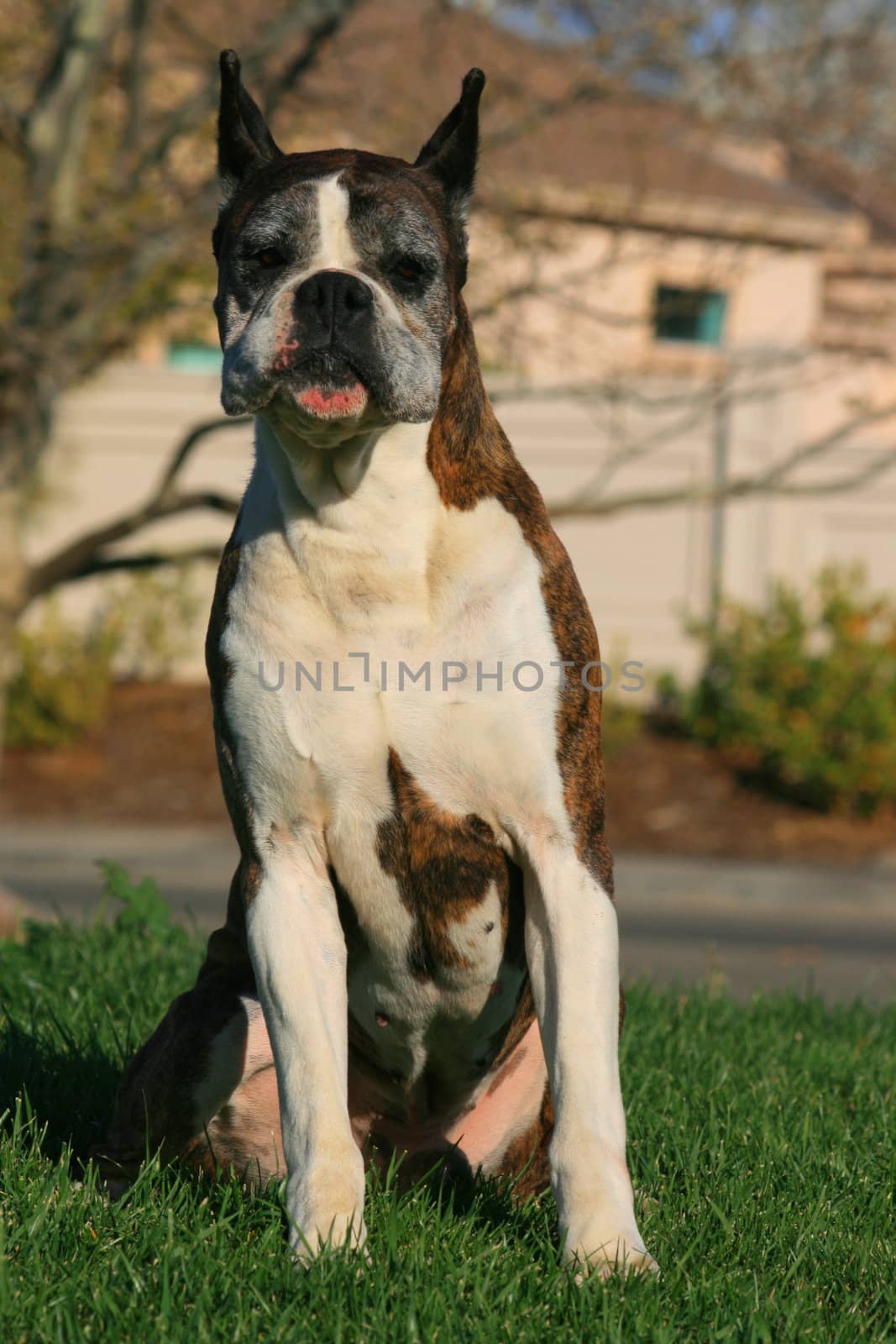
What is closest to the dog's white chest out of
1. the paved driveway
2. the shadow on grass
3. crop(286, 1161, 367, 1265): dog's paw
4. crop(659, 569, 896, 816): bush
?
crop(286, 1161, 367, 1265): dog's paw

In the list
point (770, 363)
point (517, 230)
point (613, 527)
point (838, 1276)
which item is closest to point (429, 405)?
point (838, 1276)

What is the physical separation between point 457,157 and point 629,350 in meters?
10.3

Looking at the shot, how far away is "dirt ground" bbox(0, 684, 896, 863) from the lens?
12.3 metres

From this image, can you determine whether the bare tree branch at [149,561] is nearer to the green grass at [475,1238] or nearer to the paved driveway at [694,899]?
the paved driveway at [694,899]

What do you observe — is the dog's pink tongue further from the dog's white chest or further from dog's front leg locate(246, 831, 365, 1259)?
dog's front leg locate(246, 831, 365, 1259)

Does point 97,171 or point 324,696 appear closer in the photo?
point 324,696

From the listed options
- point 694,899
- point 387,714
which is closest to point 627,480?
point 694,899

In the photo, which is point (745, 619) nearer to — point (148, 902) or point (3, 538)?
point (3, 538)

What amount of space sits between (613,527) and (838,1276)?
40.0 ft

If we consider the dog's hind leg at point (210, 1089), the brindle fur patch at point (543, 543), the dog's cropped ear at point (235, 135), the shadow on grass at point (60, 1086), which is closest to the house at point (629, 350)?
the dog's cropped ear at point (235, 135)

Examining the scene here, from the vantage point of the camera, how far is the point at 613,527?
48.8ft

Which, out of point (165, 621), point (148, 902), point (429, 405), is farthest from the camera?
point (165, 621)

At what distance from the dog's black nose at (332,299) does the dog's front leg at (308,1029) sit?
98 centimetres

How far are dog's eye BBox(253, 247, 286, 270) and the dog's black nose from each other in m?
0.16
